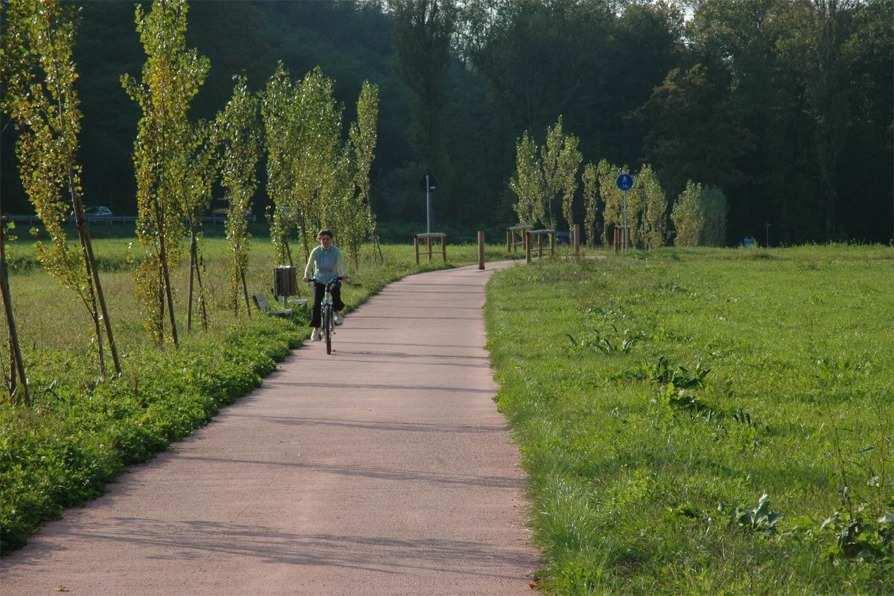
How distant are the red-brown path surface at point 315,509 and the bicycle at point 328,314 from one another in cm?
336

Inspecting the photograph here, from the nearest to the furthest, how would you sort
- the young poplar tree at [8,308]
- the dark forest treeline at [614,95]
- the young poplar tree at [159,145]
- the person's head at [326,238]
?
the young poplar tree at [8,308]
the young poplar tree at [159,145]
the person's head at [326,238]
the dark forest treeline at [614,95]

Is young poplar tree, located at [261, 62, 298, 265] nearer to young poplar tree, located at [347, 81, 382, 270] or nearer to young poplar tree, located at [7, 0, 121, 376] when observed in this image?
young poplar tree, located at [347, 81, 382, 270]

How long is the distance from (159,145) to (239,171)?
6.49 metres

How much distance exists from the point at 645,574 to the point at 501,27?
77678 millimetres

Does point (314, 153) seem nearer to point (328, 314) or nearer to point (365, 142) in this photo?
point (365, 142)

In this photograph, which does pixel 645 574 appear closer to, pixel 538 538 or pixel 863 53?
pixel 538 538

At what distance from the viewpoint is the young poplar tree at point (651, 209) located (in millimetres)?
56219

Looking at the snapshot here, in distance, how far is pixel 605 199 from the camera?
57.1m

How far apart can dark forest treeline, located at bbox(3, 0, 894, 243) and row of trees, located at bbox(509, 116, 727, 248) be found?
33.0 feet

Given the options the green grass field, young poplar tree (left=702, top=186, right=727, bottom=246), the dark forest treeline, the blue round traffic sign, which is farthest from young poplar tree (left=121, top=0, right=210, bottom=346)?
the dark forest treeline

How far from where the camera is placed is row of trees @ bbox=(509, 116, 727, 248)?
170 ft

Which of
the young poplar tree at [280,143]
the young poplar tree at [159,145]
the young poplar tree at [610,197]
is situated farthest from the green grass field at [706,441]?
the young poplar tree at [610,197]

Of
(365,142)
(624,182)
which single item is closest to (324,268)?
(365,142)

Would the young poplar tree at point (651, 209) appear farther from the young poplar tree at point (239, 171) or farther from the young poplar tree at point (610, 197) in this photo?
the young poplar tree at point (239, 171)
